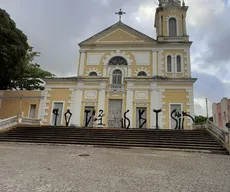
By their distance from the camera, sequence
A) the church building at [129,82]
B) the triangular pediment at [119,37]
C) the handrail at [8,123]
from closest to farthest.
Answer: the handrail at [8,123] < the church building at [129,82] < the triangular pediment at [119,37]

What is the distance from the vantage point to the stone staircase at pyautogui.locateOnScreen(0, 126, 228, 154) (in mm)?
10312

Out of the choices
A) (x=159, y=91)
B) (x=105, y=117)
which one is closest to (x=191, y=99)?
(x=159, y=91)

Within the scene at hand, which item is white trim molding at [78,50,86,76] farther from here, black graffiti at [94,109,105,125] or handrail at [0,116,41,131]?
handrail at [0,116,41,131]

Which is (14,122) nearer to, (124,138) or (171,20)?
(124,138)

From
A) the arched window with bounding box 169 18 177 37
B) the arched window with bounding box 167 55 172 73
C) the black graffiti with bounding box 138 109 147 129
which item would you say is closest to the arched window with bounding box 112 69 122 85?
the black graffiti with bounding box 138 109 147 129

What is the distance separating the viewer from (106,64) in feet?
67.3

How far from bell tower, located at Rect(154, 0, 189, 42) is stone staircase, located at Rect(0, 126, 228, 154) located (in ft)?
40.7

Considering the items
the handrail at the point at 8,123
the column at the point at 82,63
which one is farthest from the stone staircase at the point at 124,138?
the column at the point at 82,63

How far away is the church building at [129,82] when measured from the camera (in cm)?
1805

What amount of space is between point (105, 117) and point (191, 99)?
8.09 m

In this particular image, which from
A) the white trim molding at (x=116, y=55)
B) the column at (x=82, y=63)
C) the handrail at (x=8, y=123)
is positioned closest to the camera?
the handrail at (x=8, y=123)

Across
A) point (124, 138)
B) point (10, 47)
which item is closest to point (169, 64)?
point (124, 138)

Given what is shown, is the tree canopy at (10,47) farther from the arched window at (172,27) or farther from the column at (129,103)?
the arched window at (172,27)

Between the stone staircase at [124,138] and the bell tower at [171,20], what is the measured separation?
1240cm
